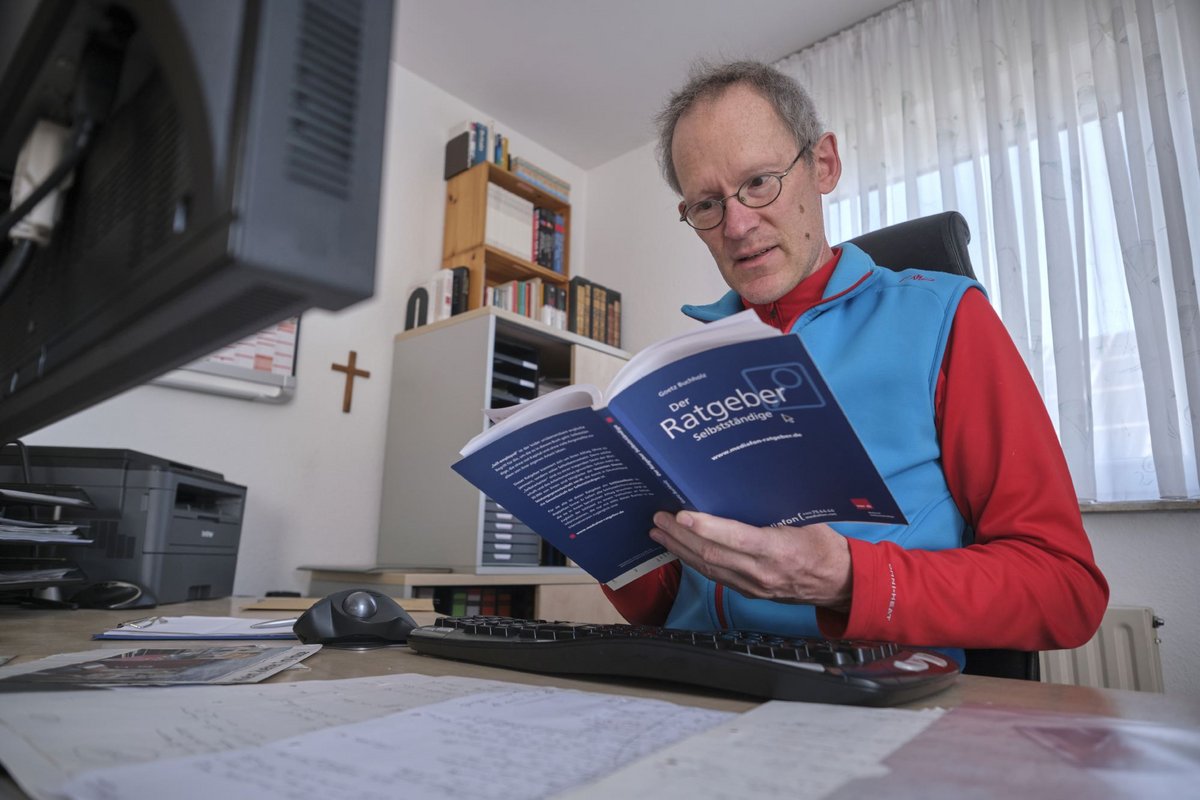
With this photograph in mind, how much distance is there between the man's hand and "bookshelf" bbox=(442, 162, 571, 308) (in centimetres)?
206

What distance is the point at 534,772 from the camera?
0.29 m

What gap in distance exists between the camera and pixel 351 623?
738mm

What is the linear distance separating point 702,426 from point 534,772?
322 mm

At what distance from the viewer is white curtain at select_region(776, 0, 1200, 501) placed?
180 centimetres

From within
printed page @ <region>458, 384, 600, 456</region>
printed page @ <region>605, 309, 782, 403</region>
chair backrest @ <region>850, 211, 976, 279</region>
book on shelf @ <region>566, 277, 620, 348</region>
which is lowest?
printed page @ <region>458, 384, 600, 456</region>

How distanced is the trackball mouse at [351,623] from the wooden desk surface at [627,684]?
0.09 feet

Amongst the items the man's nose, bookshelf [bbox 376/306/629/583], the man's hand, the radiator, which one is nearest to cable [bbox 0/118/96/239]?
the man's hand

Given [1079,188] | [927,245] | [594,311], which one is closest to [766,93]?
[927,245]

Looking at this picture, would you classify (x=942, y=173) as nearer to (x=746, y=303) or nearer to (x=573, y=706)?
(x=746, y=303)

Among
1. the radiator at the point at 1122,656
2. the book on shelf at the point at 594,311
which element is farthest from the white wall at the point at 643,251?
the radiator at the point at 1122,656

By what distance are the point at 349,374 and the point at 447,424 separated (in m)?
0.42

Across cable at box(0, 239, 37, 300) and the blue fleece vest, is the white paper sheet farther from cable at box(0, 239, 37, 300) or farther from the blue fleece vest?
the blue fleece vest

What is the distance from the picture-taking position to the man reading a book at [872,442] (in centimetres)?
64

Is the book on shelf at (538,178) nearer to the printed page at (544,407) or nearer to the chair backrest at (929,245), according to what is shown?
the chair backrest at (929,245)
